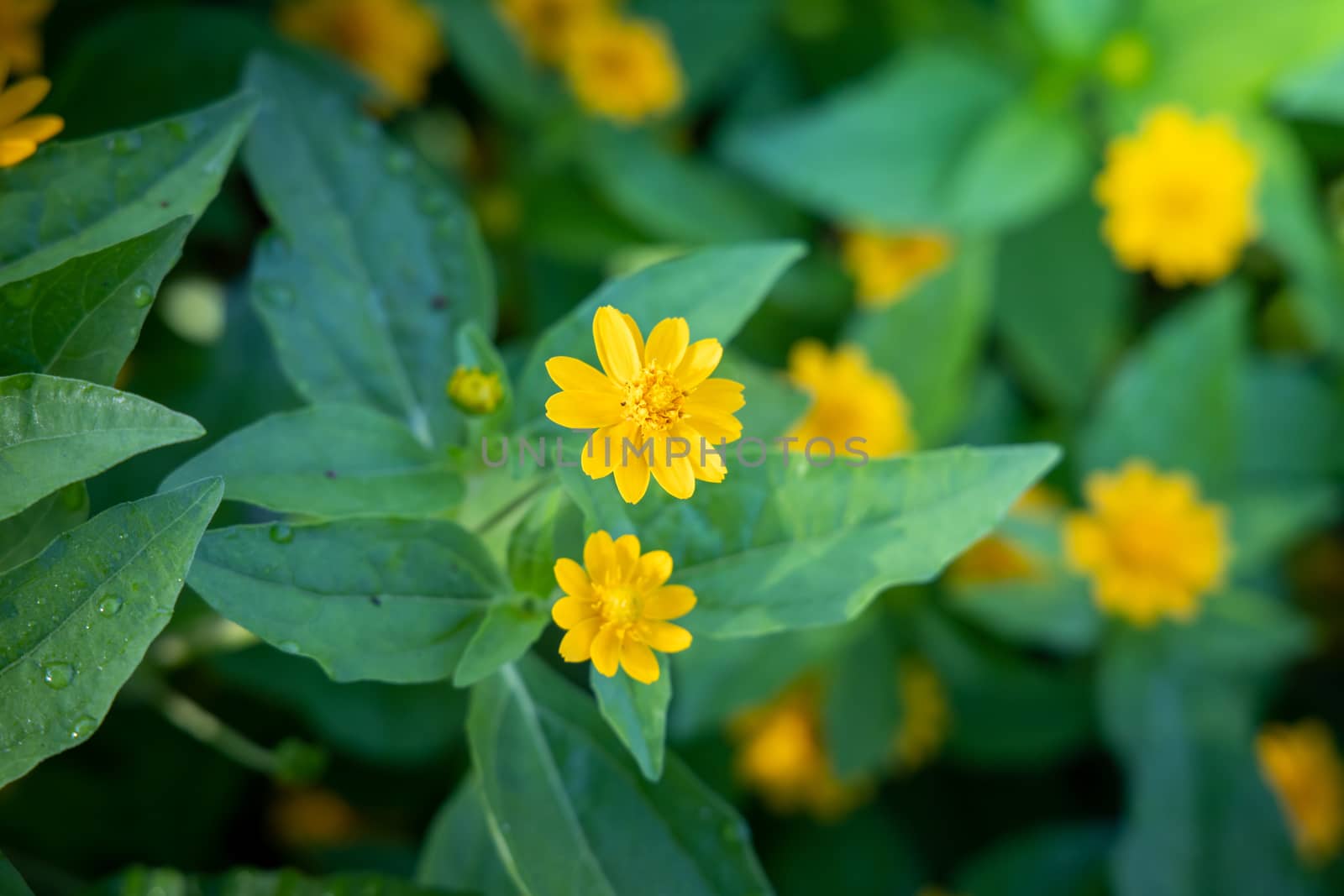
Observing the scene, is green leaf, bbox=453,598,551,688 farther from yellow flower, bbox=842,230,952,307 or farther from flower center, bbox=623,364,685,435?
yellow flower, bbox=842,230,952,307

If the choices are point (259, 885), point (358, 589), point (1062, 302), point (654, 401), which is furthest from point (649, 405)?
point (1062, 302)

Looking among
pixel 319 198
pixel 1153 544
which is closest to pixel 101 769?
pixel 319 198

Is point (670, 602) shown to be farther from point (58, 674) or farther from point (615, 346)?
point (58, 674)

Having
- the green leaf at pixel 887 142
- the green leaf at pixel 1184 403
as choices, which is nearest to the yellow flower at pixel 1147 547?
the green leaf at pixel 1184 403

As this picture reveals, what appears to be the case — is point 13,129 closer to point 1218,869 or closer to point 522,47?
point 522,47

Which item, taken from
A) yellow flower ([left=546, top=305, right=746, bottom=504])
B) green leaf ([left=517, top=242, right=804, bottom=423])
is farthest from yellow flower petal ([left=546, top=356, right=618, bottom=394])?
green leaf ([left=517, top=242, right=804, bottom=423])
